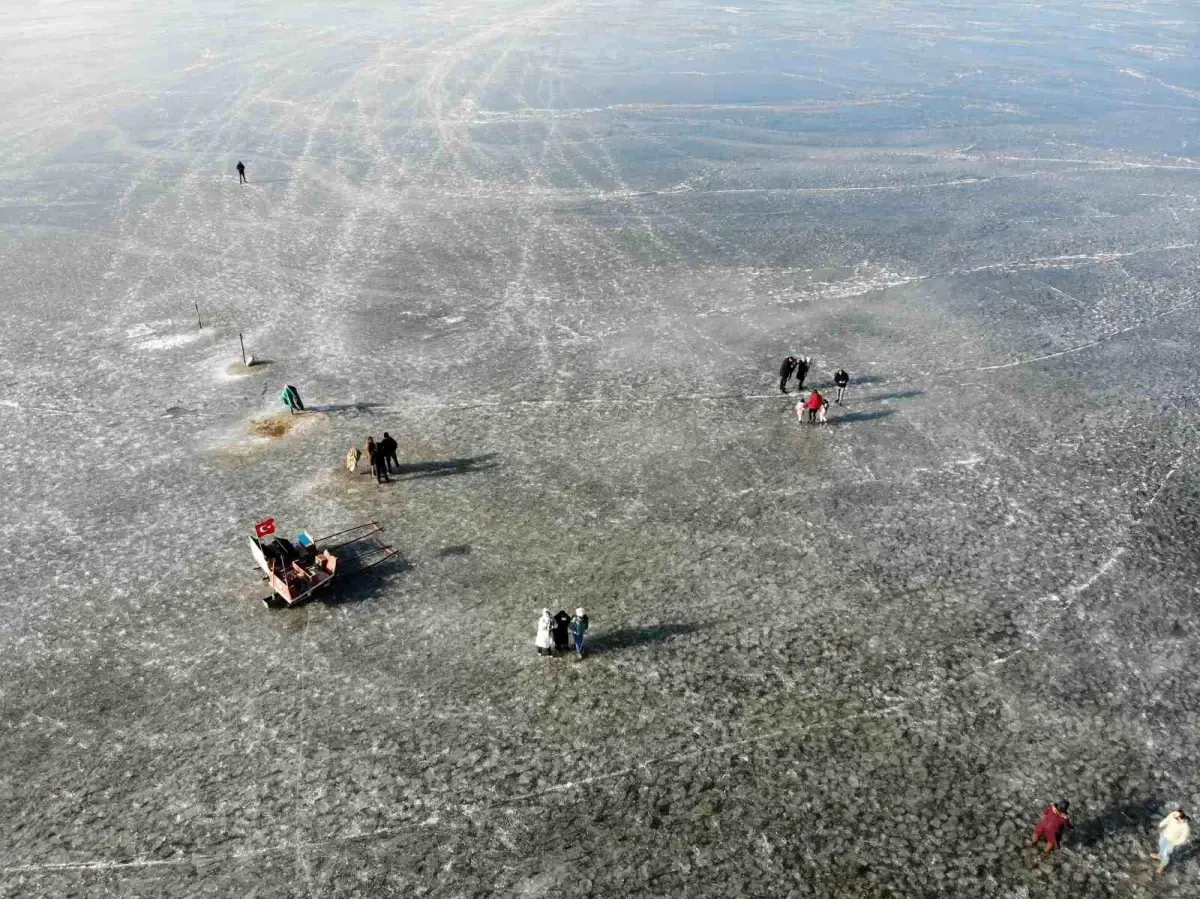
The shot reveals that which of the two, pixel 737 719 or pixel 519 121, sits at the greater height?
pixel 519 121

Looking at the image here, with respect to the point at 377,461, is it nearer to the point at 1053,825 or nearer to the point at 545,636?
the point at 545,636

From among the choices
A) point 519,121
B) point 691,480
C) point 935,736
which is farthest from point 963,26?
point 935,736

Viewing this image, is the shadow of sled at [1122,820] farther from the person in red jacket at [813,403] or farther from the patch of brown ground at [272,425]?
the patch of brown ground at [272,425]

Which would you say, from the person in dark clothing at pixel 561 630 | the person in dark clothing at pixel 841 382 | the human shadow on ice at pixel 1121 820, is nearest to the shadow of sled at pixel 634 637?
the person in dark clothing at pixel 561 630

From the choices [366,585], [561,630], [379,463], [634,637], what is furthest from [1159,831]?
[379,463]

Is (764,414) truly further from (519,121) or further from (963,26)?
(963,26)

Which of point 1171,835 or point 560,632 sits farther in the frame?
point 560,632

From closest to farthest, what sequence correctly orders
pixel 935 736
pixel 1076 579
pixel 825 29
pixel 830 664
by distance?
pixel 935 736, pixel 830 664, pixel 1076 579, pixel 825 29
